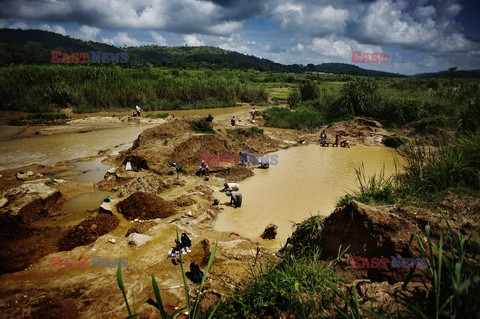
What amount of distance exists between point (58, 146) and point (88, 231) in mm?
12661

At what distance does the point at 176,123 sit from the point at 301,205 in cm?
937

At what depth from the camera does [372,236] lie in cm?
442

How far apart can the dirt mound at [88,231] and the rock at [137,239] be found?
119 cm

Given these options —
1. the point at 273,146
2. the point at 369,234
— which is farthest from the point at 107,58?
the point at 369,234

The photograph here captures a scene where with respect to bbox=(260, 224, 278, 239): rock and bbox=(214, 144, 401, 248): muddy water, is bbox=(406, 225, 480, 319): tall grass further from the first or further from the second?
bbox=(260, 224, 278, 239): rock

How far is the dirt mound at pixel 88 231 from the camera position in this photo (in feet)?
23.1

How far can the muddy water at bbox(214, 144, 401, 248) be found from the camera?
8.69m

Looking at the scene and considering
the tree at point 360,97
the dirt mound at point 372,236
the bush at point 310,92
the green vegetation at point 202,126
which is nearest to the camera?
the dirt mound at point 372,236

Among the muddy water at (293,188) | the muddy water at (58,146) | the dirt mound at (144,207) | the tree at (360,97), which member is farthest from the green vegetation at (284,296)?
the tree at (360,97)

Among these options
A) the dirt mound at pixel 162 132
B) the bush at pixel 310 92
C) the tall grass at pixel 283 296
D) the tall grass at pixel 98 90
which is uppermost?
the bush at pixel 310 92

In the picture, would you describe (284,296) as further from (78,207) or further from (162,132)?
(162,132)

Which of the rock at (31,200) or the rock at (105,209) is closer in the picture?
the rock at (31,200)

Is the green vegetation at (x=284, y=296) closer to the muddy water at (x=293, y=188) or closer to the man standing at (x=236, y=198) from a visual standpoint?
the muddy water at (x=293, y=188)

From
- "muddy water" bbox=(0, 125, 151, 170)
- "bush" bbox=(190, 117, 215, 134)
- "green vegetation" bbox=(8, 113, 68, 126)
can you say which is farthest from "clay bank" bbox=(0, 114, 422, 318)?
"green vegetation" bbox=(8, 113, 68, 126)
